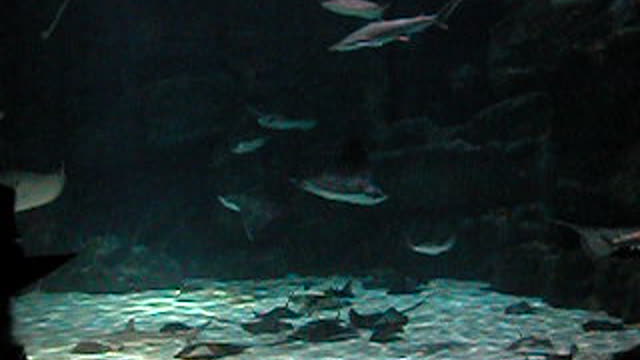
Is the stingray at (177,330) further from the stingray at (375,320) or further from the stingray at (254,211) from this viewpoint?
the stingray at (254,211)

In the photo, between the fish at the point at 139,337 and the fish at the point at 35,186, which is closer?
the fish at the point at 35,186

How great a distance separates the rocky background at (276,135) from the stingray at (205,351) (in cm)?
633

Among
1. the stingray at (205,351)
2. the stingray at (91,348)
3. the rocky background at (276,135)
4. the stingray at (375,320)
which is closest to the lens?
the stingray at (205,351)

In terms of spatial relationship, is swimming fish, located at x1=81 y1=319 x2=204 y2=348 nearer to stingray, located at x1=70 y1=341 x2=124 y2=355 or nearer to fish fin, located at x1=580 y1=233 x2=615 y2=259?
stingray, located at x1=70 y1=341 x2=124 y2=355

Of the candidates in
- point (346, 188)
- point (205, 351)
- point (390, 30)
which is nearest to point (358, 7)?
point (390, 30)

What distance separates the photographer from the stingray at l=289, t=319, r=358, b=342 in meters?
7.56

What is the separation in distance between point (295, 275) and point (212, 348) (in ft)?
24.9

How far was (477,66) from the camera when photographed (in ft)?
46.3

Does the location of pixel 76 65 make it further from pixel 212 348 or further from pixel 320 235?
pixel 212 348

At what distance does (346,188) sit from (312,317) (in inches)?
95.3

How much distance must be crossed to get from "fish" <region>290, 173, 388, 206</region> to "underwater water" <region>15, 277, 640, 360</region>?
5.79 feet

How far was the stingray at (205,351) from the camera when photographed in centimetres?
655

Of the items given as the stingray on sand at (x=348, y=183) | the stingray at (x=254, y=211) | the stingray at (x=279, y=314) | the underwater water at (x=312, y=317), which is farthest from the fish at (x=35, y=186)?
the stingray at (x=254, y=211)

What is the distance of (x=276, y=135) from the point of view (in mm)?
14922
